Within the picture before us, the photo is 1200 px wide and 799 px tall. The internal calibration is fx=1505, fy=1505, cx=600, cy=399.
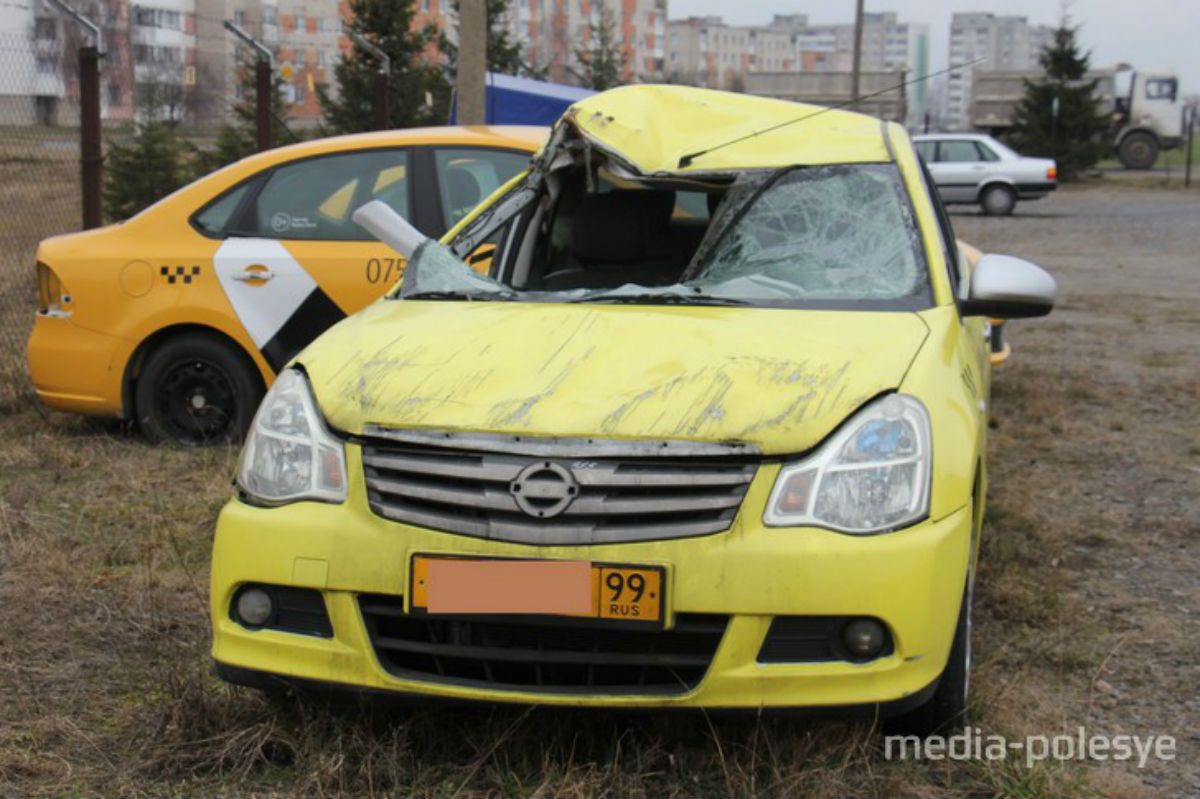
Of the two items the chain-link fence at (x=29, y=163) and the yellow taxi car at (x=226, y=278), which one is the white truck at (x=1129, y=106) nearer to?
the chain-link fence at (x=29, y=163)

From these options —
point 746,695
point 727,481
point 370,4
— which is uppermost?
point 370,4

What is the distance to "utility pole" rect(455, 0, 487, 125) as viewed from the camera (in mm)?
11016

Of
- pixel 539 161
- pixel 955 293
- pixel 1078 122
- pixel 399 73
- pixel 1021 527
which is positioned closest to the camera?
pixel 955 293

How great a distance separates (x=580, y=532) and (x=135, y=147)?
13.6 metres

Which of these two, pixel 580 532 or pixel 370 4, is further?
pixel 370 4

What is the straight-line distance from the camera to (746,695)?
2.96 m

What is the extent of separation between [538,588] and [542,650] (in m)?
0.15

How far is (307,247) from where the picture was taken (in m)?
6.84

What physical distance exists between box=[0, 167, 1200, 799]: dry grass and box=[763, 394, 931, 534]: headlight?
46 centimetres

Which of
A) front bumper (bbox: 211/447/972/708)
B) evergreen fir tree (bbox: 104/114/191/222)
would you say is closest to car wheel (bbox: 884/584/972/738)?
front bumper (bbox: 211/447/972/708)

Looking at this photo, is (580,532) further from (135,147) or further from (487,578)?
(135,147)

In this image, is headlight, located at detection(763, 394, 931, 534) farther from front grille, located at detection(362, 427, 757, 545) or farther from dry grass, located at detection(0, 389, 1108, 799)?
dry grass, located at detection(0, 389, 1108, 799)

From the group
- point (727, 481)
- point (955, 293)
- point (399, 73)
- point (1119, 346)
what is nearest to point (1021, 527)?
point (955, 293)

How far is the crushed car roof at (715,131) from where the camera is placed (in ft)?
14.9
